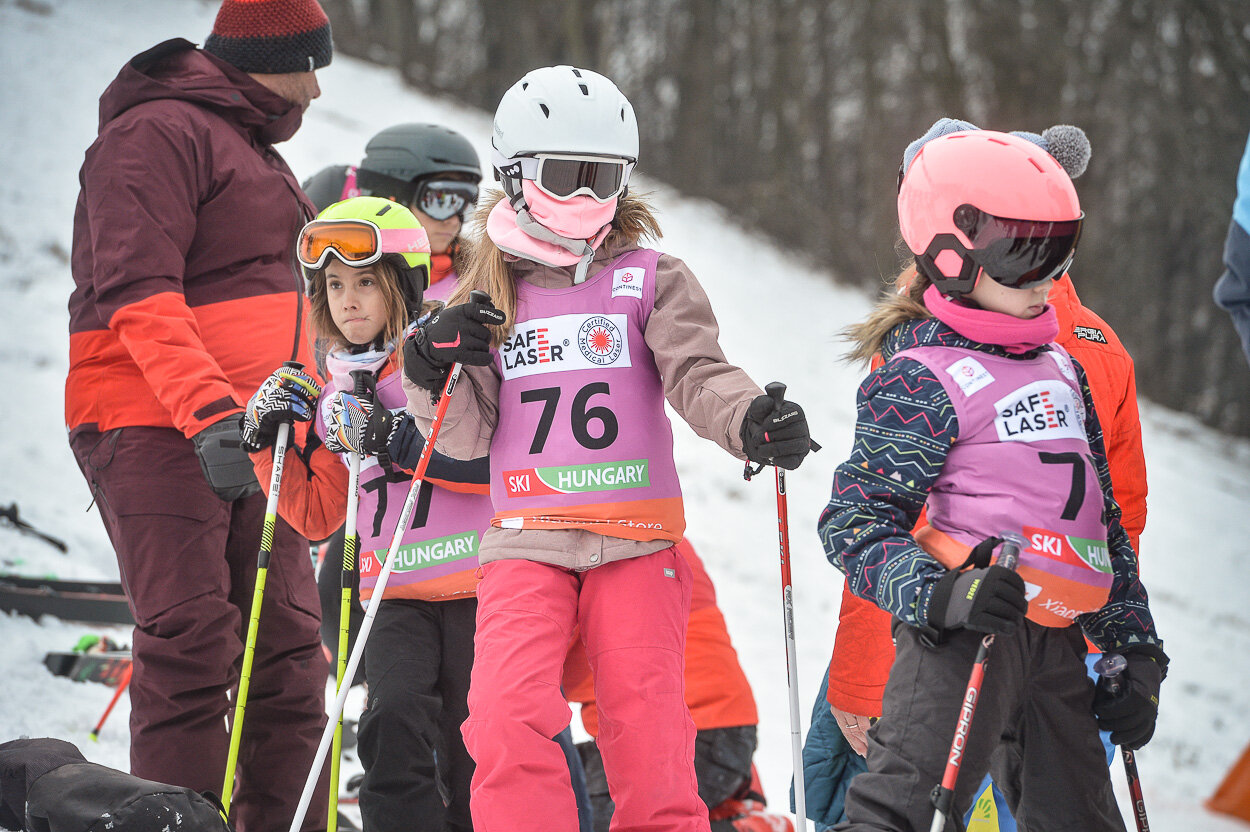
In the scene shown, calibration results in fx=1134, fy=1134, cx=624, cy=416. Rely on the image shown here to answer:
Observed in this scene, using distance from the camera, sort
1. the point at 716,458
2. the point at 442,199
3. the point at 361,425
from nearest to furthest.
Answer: the point at 361,425 → the point at 442,199 → the point at 716,458

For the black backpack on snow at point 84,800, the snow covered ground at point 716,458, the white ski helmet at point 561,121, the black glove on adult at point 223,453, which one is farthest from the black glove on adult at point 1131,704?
the snow covered ground at point 716,458

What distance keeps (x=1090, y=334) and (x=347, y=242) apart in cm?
216

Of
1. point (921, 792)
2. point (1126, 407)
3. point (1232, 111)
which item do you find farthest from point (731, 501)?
point (1232, 111)

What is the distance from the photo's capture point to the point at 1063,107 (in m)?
16.1

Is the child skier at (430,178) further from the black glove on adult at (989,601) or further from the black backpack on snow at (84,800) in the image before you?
the black glove on adult at (989,601)

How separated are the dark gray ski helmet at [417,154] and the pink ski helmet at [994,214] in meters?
2.20

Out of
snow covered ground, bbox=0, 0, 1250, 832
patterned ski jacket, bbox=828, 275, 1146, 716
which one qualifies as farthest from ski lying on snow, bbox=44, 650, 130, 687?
patterned ski jacket, bbox=828, 275, 1146, 716

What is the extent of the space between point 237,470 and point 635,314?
1248 millimetres

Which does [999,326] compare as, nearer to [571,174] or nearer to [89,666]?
[571,174]

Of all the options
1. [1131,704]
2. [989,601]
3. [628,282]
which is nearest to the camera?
[989,601]

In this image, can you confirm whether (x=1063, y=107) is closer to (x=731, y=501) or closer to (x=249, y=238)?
(x=731, y=501)

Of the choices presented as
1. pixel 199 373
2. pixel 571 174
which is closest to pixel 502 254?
pixel 571 174

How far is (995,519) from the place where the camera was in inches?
92.6

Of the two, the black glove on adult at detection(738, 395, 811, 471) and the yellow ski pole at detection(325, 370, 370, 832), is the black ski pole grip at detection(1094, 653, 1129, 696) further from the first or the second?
the yellow ski pole at detection(325, 370, 370, 832)
